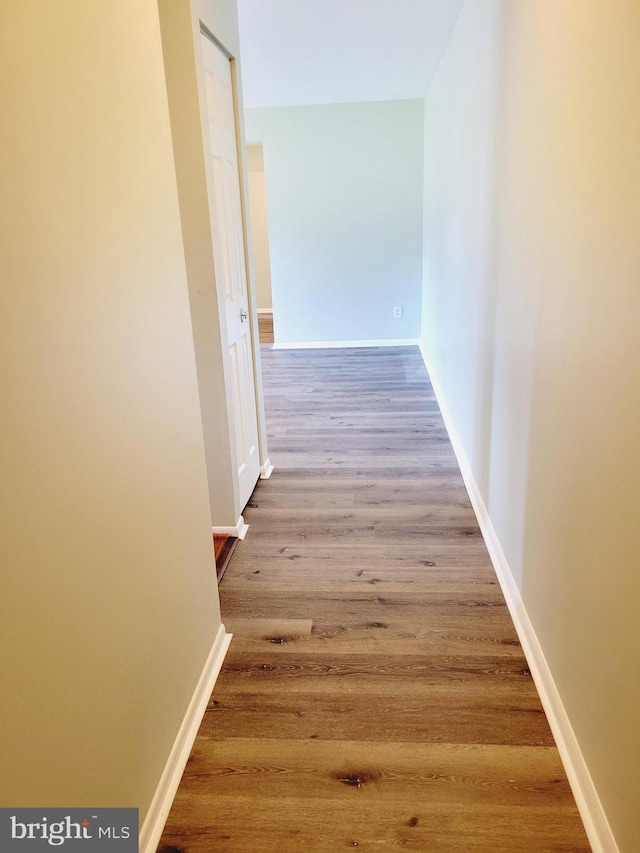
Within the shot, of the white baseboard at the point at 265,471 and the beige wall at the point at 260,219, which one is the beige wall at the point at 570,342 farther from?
the beige wall at the point at 260,219

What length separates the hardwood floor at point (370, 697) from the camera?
141 cm

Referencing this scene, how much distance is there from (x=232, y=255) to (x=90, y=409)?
5.83ft

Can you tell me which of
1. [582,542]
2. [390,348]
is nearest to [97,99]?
[582,542]

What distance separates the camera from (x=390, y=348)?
20.9ft

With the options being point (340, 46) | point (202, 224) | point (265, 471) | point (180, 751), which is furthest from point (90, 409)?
point (340, 46)

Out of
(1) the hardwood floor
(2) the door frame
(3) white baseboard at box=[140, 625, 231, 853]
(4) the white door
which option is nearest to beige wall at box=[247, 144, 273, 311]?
(4) the white door

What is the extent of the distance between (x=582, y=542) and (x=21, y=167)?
1399 millimetres

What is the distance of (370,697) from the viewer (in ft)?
5.87

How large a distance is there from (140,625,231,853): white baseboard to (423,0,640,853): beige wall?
1.01 meters

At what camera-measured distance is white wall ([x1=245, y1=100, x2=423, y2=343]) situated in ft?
19.1

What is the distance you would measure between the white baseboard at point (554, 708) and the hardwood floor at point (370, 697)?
0.09 ft

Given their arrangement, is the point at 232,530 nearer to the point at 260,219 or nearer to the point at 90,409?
the point at 90,409

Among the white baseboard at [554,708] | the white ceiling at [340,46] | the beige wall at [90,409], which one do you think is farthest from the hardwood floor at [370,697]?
the white ceiling at [340,46]

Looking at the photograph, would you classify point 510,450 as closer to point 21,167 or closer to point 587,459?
point 587,459
